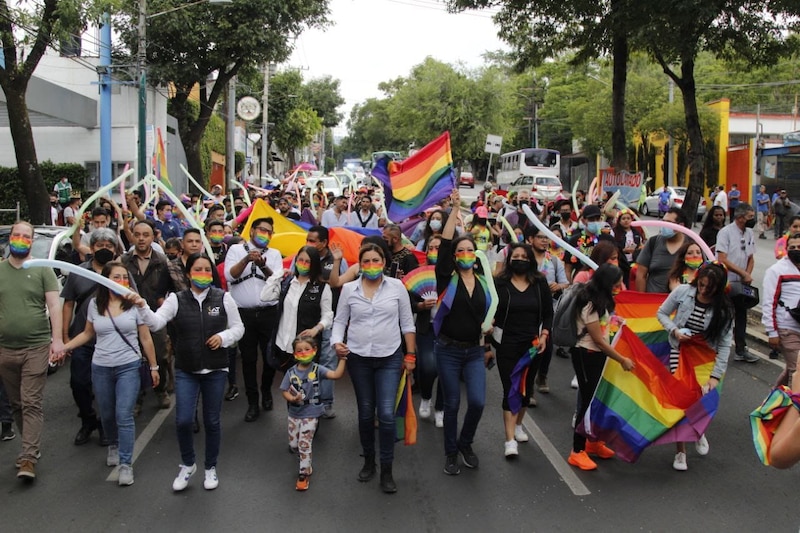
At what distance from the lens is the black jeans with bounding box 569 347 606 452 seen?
569 centimetres

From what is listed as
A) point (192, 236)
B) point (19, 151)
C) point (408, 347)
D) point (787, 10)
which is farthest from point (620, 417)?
point (19, 151)

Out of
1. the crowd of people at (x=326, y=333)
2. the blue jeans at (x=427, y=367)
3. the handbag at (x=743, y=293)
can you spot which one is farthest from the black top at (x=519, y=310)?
the handbag at (x=743, y=293)

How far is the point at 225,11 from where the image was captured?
945 inches

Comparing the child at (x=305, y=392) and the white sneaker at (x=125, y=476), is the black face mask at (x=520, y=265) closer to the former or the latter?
the child at (x=305, y=392)

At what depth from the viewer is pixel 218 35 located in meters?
24.0

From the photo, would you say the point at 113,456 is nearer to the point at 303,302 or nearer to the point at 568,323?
the point at 303,302

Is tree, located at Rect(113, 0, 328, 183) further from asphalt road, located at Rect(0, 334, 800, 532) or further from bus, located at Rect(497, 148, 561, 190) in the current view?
bus, located at Rect(497, 148, 561, 190)

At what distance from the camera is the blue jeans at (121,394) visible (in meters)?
5.33

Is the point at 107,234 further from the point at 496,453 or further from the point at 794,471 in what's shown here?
the point at 794,471

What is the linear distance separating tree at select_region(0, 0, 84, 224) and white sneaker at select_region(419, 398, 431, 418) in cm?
932

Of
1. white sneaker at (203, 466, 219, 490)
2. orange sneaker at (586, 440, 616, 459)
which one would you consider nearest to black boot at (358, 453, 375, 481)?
white sneaker at (203, 466, 219, 490)

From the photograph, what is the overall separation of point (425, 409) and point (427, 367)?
1.25ft

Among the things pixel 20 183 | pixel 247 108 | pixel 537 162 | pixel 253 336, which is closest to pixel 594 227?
pixel 253 336

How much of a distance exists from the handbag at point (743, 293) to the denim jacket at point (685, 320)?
2549 mm
